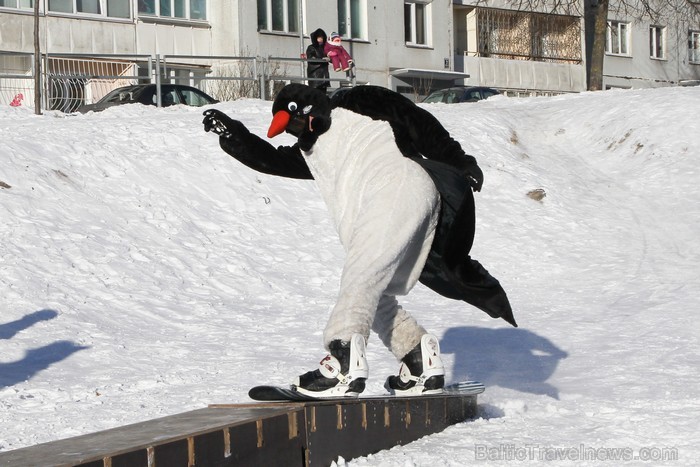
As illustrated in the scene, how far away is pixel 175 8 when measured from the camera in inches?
1191

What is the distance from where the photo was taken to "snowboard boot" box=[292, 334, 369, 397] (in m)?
4.49

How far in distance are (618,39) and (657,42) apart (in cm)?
248

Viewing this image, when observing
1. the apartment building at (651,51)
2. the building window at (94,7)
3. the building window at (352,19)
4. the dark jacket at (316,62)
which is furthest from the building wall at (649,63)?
the dark jacket at (316,62)

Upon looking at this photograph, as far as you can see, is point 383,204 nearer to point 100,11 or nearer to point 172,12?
point 100,11

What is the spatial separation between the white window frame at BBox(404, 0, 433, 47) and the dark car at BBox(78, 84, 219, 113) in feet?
49.2

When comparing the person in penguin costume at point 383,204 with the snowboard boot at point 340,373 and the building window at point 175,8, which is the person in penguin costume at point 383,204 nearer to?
the snowboard boot at point 340,373

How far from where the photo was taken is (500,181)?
1545 cm

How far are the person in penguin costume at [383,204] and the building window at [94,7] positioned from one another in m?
24.3

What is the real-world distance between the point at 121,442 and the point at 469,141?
44.0ft

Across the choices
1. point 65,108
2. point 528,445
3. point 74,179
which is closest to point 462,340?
point 528,445

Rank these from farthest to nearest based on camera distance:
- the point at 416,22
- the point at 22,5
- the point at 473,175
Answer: the point at 416,22 < the point at 22,5 < the point at 473,175

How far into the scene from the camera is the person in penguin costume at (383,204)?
15.1ft

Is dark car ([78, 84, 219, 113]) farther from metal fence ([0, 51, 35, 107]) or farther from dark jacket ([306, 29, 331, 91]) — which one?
dark jacket ([306, 29, 331, 91])

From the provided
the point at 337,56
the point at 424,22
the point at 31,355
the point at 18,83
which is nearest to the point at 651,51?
the point at 424,22
